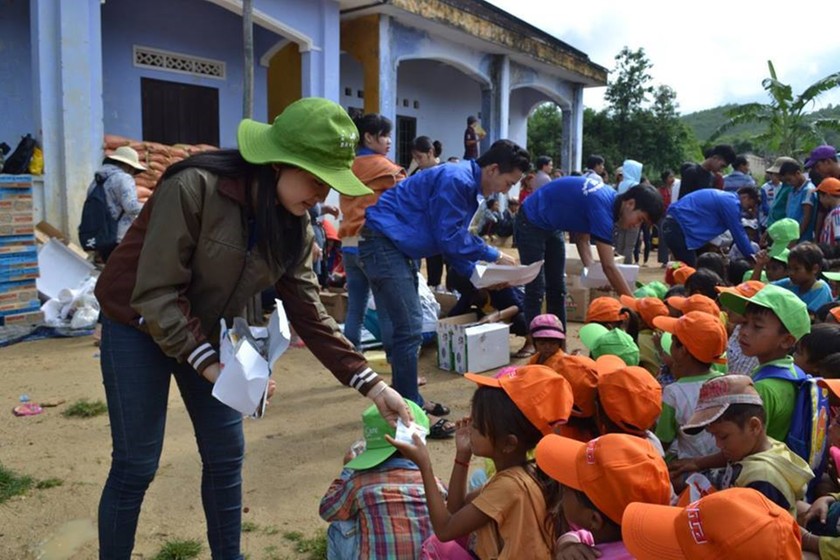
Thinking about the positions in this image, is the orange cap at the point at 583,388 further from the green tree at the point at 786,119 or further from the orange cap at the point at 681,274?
the green tree at the point at 786,119

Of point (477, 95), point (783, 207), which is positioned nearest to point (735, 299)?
point (783, 207)

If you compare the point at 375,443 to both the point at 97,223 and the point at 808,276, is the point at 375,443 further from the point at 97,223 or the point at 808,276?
the point at 97,223

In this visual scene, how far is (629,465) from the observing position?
1743mm

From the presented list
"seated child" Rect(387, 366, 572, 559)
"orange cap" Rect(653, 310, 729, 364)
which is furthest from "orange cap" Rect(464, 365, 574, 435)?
"orange cap" Rect(653, 310, 729, 364)

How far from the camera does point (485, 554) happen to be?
199 centimetres

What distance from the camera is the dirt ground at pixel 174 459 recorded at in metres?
2.85

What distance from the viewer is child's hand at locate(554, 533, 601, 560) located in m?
1.75

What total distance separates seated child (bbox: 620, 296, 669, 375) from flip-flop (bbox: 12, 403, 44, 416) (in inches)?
142

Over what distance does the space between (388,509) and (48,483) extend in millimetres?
1981

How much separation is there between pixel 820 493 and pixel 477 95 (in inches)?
575

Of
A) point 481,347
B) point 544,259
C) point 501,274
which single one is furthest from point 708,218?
point 501,274

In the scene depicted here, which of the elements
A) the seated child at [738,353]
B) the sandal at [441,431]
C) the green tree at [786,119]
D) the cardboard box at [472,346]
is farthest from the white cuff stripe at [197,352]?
the green tree at [786,119]

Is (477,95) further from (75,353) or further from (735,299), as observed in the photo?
(735,299)

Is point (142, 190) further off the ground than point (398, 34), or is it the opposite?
point (398, 34)
